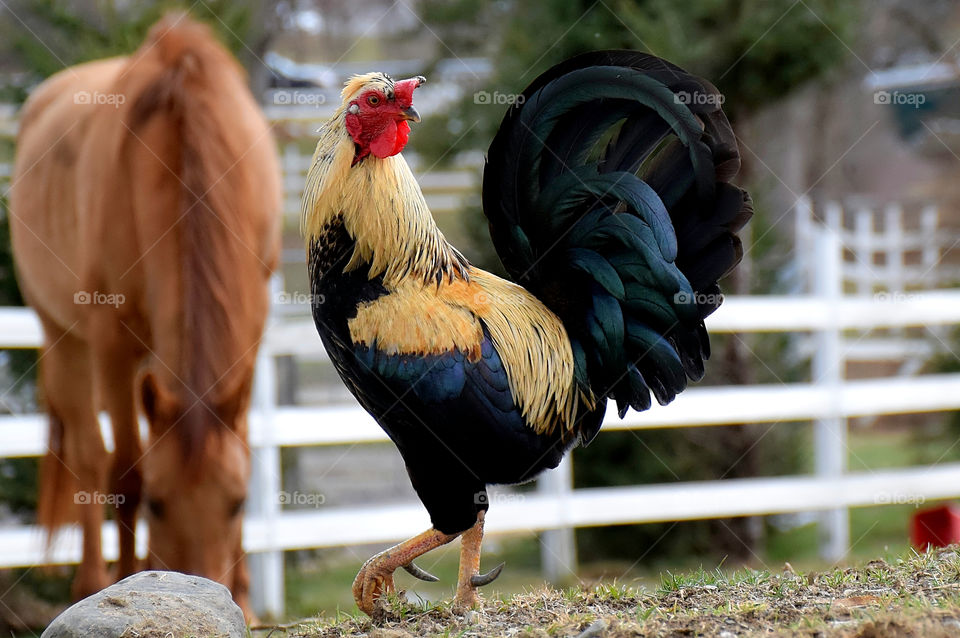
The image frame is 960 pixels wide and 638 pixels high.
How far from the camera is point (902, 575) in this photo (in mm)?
3600

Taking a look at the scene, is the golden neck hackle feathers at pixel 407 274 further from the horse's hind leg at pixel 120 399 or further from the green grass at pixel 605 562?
the green grass at pixel 605 562

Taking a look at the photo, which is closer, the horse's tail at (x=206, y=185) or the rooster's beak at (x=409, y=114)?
the rooster's beak at (x=409, y=114)

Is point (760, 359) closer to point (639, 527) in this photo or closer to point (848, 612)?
point (639, 527)

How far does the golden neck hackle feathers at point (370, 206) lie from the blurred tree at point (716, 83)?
3926 millimetres

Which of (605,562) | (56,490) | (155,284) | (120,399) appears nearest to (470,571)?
(155,284)

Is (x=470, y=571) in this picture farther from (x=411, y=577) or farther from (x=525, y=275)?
(x=411, y=577)

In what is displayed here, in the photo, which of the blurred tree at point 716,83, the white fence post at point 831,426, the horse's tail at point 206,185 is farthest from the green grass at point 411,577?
the horse's tail at point 206,185

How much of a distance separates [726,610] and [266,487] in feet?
13.5

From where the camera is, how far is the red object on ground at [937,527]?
512 centimetres

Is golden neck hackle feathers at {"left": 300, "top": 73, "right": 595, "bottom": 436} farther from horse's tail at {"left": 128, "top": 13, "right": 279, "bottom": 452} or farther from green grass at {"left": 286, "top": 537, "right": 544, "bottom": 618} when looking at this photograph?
green grass at {"left": 286, "top": 537, "right": 544, "bottom": 618}

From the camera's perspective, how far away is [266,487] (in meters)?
6.56

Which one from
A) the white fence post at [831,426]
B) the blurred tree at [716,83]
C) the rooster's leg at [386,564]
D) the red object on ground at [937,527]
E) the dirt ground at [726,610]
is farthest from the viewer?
the white fence post at [831,426]

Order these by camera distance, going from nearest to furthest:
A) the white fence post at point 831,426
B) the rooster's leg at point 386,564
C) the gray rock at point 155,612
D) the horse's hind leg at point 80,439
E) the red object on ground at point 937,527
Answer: the gray rock at point 155,612 < the rooster's leg at point 386,564 < the red object on ground at point 937,527 < the horse's hind leg at point 80,439 < the white fence post at point 831,426

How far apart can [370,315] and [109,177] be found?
2.82 m
